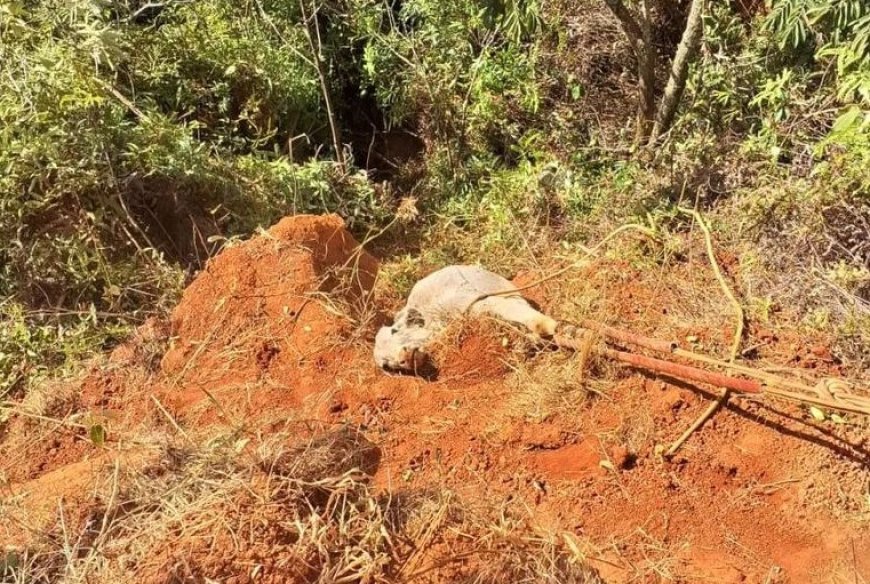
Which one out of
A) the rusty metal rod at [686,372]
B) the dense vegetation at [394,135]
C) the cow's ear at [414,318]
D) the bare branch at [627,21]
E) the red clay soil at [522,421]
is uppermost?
the bare branch at [627,21]

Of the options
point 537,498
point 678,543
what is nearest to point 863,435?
point 678,543

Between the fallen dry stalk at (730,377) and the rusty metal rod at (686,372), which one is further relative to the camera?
the rusty metal rod at (686,372)

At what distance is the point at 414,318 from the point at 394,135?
7.86ft

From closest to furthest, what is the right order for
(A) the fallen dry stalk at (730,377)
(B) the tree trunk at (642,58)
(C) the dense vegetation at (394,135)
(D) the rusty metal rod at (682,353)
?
(A) the fallen dry stalk at (730,377) → (D) the rusty metal rod at (682,353) → (C) the dense vegetation at (394,135) → (B) the tree trunk at (642,58)

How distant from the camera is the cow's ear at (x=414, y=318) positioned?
354cm

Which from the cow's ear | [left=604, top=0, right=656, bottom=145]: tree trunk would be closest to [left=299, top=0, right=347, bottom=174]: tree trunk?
the cow's ear

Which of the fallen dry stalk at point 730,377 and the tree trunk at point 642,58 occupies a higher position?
the tree trunk at point 642,58

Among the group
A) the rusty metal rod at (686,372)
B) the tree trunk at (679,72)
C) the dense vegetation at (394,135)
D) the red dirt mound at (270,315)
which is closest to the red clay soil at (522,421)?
the red dirt mound at (270,315)

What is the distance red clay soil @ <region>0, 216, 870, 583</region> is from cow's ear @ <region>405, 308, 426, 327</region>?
21 cm

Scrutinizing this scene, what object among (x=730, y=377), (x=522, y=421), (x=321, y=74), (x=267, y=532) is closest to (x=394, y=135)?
(x=321, y=74)

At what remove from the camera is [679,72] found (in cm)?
415

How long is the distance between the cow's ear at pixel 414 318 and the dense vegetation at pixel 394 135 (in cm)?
105

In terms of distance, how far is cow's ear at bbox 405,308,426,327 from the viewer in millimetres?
3543

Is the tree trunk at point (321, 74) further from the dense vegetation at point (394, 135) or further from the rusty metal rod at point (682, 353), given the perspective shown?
the rusty metal rod at point (682, 353)
